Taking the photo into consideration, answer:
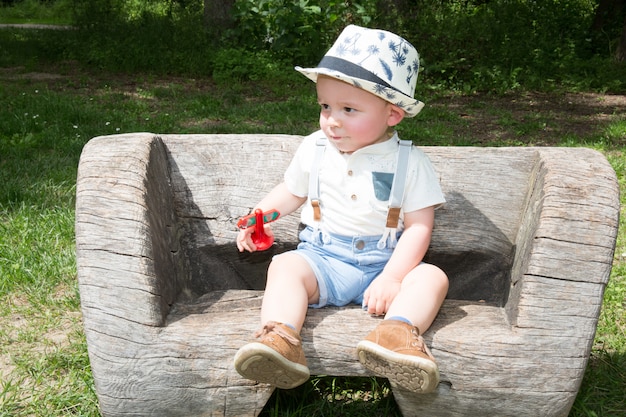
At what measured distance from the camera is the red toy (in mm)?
2615

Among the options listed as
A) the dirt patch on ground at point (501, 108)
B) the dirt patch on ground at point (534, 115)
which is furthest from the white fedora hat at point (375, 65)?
the dirt patch on ground at point (534, 115)

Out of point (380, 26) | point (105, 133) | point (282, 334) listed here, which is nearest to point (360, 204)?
point (282, 334)

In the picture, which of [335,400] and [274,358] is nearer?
[274,358]

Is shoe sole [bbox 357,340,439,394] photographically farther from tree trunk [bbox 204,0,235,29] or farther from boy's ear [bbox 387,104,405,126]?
tree trunk [bbox 204,0,235,29]

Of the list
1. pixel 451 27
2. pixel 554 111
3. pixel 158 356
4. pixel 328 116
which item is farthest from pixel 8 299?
pixel 451 27

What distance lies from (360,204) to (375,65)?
49cm

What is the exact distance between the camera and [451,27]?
9.35 meters

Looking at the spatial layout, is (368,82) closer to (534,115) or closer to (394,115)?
(394,115)

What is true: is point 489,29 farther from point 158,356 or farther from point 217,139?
point 158,356

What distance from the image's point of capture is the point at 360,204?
2.61 meters

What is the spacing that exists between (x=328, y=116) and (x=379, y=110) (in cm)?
18

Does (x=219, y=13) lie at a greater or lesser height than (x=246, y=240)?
lesser

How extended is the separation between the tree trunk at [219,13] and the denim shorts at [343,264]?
7667mm

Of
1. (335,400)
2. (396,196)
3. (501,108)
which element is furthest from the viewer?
(501,108)
